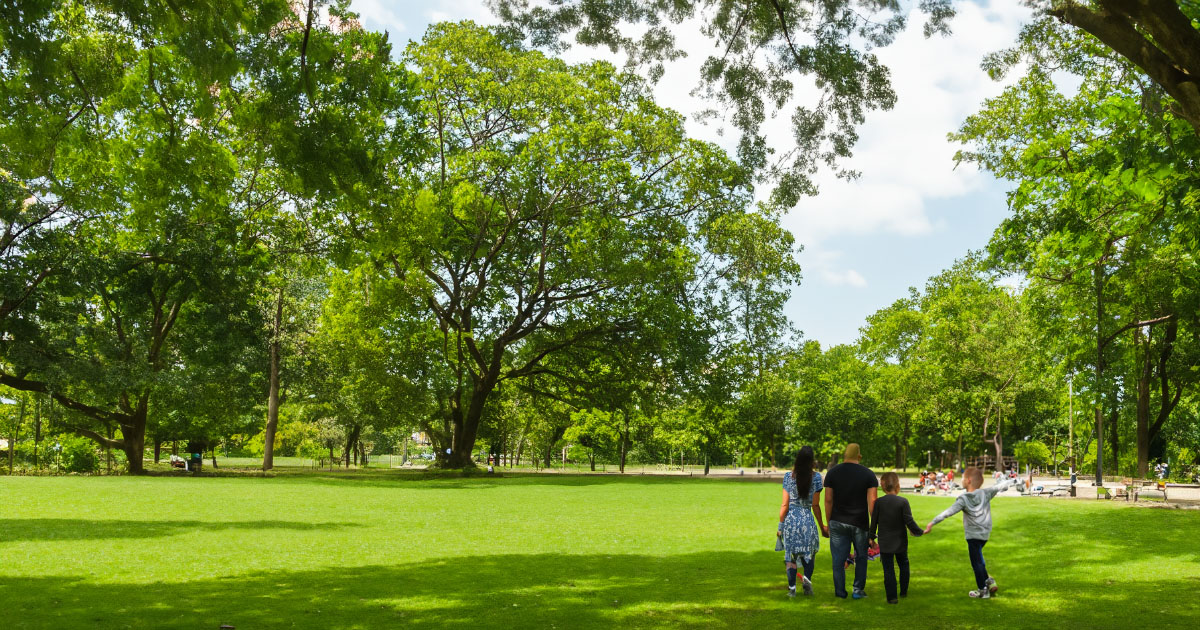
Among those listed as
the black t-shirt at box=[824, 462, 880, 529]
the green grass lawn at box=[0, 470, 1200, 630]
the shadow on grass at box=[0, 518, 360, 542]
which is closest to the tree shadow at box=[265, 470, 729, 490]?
the green grass lawn at box=[0, 470, 1200, 630]

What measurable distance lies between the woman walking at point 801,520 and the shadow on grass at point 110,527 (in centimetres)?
906

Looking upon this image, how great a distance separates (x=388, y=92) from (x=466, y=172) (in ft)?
74.4

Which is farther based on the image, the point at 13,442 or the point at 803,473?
the point at 13,442

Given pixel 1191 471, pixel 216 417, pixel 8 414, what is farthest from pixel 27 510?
pixel 1191 471

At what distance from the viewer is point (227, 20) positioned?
9.62m

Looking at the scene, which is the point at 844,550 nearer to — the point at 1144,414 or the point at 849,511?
the point at 849,511

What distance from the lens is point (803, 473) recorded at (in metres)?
8.90

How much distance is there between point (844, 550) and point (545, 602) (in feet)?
10.5

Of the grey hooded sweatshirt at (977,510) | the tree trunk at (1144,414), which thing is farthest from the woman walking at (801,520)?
the tree trunk at (1144,414)

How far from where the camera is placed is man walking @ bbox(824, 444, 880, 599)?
8.81 m

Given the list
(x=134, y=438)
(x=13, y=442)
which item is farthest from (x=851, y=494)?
(x=13, y=442)

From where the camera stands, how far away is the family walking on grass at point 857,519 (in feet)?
28.6

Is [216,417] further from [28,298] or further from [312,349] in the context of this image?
[28,298]

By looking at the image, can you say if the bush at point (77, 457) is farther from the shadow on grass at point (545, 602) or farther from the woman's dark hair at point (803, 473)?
the woman's dark hair at point (803, 473)
